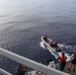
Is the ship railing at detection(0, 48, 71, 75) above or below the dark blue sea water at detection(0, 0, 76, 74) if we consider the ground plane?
above

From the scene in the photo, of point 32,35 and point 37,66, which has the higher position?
point 37,66

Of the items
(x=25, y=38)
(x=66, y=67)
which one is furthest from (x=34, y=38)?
(x=66, y=67)

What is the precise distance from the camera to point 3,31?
54.1 meters

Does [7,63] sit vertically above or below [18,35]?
above

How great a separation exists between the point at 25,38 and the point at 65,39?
34.6ft

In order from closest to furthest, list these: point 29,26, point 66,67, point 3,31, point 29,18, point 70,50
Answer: point 66,67
point 70,50
point 3,31
point 29,26
point 29,18

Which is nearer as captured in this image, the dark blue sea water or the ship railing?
the ship railing

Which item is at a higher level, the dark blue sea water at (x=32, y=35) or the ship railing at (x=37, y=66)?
the ship railing at (x=37, y=66)

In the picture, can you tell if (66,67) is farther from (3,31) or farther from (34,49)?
(3,31)

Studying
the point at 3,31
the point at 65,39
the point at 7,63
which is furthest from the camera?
the point at 3,31

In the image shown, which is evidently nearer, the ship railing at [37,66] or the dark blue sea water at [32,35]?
the ship railing at [37,66]

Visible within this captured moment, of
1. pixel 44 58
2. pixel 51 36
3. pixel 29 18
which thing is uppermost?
pixel 44 58

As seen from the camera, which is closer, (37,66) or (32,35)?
(37,66)

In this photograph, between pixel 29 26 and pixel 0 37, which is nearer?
pixel 0 37
